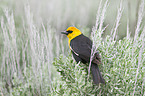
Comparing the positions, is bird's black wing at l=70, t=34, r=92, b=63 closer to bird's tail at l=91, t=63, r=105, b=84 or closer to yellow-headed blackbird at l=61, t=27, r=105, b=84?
yellow-headed blackbird at l=61, t=27, r=105, b=84

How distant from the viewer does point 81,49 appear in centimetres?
219

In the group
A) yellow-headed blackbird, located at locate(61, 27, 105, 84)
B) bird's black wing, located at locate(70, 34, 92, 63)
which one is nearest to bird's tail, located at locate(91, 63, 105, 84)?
yellow-headed blackbird, located at locate(61, 27, 105, 84)

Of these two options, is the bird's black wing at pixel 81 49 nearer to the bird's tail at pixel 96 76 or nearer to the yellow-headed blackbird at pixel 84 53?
the yellow-headed blackbird at pixel 84 53

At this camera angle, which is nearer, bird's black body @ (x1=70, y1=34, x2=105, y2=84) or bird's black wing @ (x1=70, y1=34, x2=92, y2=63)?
bird's black body @ (x1=70, y1=34, x2=105, y2=84)

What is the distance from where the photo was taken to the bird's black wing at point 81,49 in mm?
2113

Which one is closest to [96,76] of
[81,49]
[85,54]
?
[85,54]

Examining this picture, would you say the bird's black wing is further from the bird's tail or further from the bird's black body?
the bird's tail

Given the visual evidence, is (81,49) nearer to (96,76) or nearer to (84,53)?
A: (84,53)

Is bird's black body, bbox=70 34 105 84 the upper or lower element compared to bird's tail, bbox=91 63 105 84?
upper

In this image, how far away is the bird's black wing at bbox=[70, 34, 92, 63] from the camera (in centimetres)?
211

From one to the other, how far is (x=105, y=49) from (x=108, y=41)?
132 mm

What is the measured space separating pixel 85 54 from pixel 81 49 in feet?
0.34

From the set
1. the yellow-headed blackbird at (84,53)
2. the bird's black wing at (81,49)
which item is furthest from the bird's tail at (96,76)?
the bird's black wing at (81,49)

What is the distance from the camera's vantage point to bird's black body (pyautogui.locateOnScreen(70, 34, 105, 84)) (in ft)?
6.15
